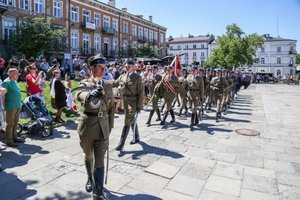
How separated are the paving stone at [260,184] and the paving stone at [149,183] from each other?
1463 mm

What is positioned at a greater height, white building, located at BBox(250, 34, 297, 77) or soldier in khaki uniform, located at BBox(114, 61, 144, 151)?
white building, located at BBox(250, 34, 297, 77)

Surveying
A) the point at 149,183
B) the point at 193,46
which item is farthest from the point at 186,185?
the point at 193,46

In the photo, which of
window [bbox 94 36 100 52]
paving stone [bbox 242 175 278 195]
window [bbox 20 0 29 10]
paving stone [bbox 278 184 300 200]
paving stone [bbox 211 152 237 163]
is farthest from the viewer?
A: window [bbox 94 36 100 52]

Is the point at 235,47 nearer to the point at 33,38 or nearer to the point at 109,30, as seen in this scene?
the point at 109,30

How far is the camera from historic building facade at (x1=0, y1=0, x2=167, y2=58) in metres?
29.3

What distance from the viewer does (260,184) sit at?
196 inches

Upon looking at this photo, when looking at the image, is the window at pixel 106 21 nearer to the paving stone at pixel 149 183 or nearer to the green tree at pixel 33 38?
the green tree at pixel 33 38

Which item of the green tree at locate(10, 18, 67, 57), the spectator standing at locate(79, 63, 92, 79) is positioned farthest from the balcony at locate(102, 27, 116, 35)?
the spectator standing at locate(79, 63, 92, 79)

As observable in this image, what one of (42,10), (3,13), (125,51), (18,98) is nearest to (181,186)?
(18,98)

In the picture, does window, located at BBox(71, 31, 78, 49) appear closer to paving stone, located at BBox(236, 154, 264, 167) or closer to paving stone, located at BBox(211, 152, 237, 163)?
paving stone, located at BBox(211, 152, 237, 163)

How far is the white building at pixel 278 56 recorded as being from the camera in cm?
8306

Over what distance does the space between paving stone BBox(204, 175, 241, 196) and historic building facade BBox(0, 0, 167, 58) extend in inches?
1077

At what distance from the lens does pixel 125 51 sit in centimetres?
4641

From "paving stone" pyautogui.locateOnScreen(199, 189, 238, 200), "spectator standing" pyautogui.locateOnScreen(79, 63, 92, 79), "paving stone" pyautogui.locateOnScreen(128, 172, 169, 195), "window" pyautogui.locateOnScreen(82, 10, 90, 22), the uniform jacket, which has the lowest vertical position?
"paving stone" pyautogui.locateOnScreen(199, 189, 238, 200)
